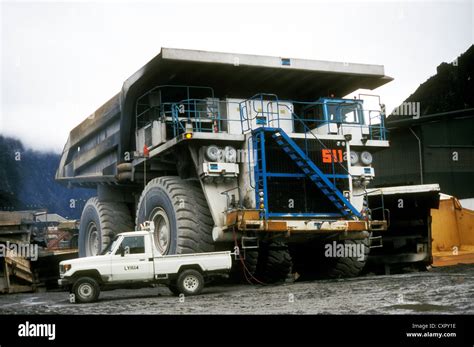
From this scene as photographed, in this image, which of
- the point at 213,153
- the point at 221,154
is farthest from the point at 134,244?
the point at 221,154

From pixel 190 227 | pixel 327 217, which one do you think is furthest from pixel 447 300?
pixel 190 227

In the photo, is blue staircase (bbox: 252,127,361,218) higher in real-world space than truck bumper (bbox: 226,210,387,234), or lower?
higher

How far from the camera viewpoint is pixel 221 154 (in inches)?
471

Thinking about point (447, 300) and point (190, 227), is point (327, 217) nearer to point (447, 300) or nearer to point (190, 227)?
point (190, 227)

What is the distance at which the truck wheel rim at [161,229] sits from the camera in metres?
12.4

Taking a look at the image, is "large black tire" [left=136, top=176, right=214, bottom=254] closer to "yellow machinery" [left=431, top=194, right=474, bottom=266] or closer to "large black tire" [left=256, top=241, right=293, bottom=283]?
"large black tire" [left=256, top=241, right=293, bottom=283]

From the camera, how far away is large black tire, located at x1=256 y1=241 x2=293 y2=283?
13297mm

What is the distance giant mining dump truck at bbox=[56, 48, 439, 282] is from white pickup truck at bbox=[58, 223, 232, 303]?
0.70m

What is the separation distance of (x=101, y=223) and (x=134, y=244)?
5.63 metres

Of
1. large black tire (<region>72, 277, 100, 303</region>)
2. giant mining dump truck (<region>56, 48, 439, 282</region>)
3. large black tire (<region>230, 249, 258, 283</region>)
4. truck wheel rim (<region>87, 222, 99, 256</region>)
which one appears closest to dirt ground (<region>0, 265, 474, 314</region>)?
large black tire (<region>72, 277, 100, 303</region>)

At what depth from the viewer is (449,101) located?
989 inches

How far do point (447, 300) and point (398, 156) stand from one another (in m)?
17.2

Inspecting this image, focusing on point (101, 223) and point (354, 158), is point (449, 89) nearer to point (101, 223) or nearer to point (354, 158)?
point (354, 158)
